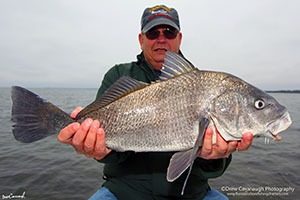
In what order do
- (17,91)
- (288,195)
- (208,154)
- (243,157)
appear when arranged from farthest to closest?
(243,157), (288,195), (208,154), (17,91)

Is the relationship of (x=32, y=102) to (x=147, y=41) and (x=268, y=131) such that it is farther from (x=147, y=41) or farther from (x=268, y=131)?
(x=268, y=131)

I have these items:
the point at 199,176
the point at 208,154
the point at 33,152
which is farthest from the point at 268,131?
the point at 33,152

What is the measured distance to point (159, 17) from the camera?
4.02 m

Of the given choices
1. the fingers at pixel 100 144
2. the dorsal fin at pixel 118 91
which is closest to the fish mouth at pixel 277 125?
the dorsal fin at pixel 118 91

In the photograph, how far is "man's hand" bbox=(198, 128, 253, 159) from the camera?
2.28 metres

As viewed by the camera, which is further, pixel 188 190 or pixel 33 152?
pixel 33 152

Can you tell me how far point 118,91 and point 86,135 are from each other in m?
0.72

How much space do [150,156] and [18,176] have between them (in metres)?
6.23

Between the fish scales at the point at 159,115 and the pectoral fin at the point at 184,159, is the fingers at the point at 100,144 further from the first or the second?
the pectoral fin at the point at 184,159

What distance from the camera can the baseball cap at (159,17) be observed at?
155 inches

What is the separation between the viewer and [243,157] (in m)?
9.16

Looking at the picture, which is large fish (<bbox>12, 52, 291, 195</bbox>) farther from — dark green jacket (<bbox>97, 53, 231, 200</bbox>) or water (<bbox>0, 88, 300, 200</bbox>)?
water (<bbox>0, 88, 300, 200</bbox>)

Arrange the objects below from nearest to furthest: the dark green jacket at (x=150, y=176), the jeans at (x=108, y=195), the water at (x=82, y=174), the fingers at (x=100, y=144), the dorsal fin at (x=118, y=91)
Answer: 1. the fingers at (x=100, y=144)
2. the dorsal fin at (x=118, y=91)
3. the dark green jacket at (x=150, y=176)
4. the jeans at (x=108, y=195)
5. the water at (x=82, y=174)

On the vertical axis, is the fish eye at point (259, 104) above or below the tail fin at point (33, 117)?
above
